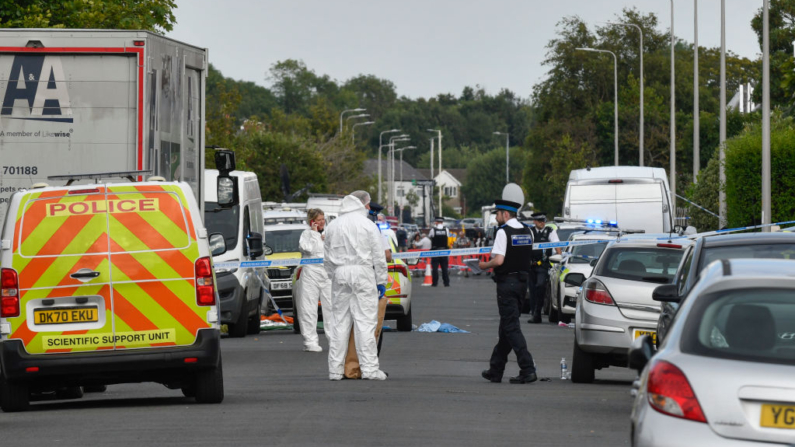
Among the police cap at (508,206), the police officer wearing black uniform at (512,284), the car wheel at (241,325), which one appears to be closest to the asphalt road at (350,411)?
the police officer wearing black uniform at (512,284)

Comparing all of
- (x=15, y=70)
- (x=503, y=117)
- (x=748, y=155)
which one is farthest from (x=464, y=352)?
(x=503, y=117)

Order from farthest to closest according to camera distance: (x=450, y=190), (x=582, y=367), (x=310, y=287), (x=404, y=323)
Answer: (x=450, y=190)
(x=404, y=323)
(x=310, y=287)
(x=582, y=367)

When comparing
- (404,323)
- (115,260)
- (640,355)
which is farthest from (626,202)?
(640,355)

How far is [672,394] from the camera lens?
6238 millimetres

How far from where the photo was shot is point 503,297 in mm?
13578

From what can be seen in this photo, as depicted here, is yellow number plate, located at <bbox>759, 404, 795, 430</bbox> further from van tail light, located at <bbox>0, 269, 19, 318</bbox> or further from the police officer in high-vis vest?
the police officer in high-vis vest

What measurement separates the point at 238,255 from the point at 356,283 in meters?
8.00

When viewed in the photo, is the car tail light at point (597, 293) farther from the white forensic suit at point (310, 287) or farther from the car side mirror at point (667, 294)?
the white forensic suit at point (310, 287)

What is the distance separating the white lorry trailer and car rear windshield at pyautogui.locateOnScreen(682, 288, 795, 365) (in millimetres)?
8314

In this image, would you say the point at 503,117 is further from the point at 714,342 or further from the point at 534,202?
the point at 714,342

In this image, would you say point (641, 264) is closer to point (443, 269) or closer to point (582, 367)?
point (582, 367)

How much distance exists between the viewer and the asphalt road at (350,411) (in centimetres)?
946

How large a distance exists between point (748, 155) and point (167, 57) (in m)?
15.3

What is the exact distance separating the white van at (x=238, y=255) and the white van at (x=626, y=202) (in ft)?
31.1
